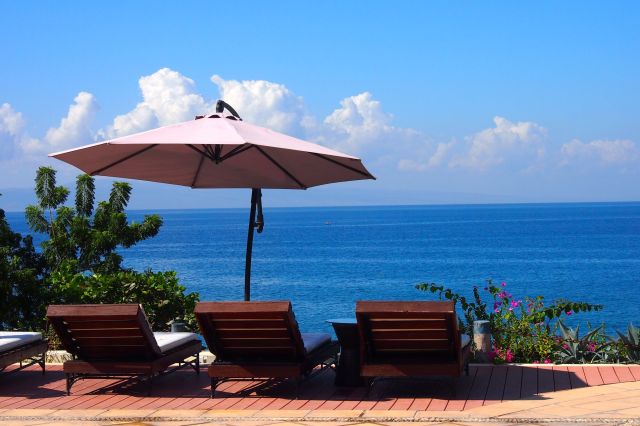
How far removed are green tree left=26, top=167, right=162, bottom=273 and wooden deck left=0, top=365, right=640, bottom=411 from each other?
5827mm

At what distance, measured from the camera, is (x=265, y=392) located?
6.47 meters

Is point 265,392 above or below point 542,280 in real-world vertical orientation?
above

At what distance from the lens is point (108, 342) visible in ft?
21.0

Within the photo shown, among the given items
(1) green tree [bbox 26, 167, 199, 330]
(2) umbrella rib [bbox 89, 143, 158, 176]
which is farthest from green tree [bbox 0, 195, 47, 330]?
(2) umbrella rib [bbox 89, 143, 158, 176]

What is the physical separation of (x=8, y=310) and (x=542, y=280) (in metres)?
35.9

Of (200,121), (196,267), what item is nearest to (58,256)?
(200,121)

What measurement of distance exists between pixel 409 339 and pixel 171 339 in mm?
1972

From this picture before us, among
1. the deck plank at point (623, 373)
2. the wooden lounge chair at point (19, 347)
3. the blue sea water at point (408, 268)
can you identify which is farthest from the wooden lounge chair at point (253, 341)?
the blue sea water at point (408, 268)

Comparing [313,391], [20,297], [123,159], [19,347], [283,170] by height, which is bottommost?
[313,391]

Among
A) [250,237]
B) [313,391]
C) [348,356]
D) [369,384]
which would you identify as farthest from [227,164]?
[369,384]

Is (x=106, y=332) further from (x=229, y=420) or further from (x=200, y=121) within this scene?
(x=200, y=121)

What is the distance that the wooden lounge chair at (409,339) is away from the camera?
590 cm

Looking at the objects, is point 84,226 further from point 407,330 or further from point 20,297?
point 407,330

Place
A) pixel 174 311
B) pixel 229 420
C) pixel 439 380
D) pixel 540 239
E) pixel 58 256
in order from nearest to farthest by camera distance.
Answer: pixel 229 420, pixel 439 380, pixel 174 311, pixel 58 256, pixel 540 239
